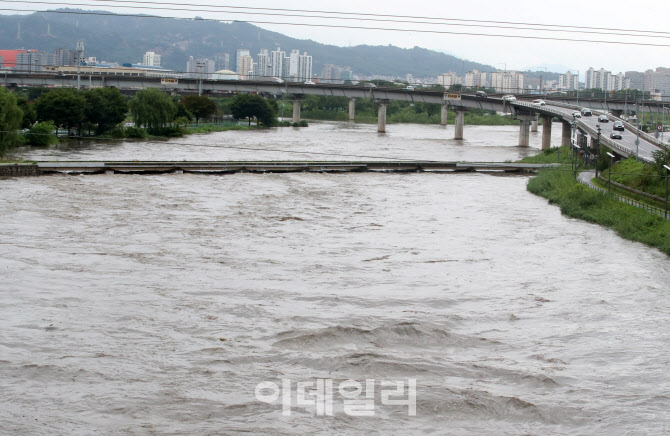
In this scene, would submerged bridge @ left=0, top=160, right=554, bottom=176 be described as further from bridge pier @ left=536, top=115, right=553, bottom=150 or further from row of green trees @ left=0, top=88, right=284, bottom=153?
bridge pier @ left=536, top=115, right=553, bottom=150

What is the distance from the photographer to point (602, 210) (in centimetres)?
3344

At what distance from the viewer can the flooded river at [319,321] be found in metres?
12.4

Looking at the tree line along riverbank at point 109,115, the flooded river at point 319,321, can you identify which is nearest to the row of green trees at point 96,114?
the tree line along riverbank at point 109,115

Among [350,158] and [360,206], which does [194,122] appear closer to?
[350,158]

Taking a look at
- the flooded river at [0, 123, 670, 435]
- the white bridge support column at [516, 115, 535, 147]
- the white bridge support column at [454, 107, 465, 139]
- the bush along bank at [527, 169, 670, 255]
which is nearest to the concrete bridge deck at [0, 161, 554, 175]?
the bush along bank at [527, 169, 670, 255]

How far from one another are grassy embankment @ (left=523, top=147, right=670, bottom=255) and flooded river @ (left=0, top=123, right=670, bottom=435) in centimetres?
102

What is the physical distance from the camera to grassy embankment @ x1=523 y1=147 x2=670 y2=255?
2785 cm

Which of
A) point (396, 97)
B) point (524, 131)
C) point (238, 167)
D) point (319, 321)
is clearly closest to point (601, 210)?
point (319, 321)

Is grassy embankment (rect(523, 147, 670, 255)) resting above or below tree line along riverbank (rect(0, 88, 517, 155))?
below

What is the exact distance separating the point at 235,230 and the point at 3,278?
31.4ft

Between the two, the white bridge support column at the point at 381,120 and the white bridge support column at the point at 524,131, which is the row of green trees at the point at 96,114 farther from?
the white bridge support column at the point at 524,131

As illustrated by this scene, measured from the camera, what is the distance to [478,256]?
24.5 metres

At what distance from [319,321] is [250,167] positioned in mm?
33131

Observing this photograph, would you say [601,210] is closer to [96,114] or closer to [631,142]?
[631,142]
